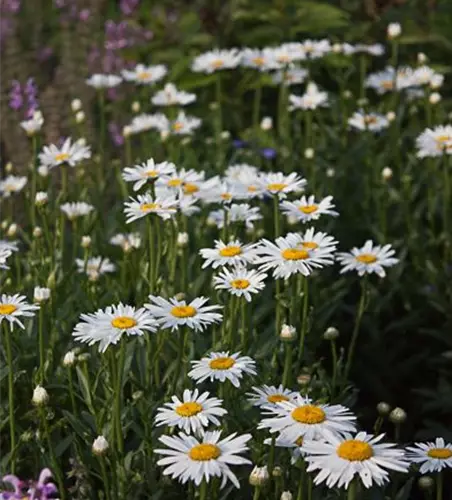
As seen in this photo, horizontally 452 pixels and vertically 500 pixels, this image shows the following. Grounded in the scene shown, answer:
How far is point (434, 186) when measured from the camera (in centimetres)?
368

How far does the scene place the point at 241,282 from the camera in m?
2.28

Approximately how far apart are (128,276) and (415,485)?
102cm

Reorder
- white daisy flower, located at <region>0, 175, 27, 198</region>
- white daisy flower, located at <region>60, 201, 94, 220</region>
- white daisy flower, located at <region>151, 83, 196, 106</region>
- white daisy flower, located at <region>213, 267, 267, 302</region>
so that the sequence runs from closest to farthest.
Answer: white daisy flower, located at <region>213, 267, 267, 302</region> < white daisy flower, located at <region>60, 201, 94, 220</region> < white daisy flower, located at <region>0, 175, 27, 198</region> < white daisy flower, located at <region>151, 83, 196, 106</region>

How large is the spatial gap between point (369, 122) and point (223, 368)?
2.01 metres

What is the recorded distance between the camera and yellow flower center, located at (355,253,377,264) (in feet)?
8.85

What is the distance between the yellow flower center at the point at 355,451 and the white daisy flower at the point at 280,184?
99 cm

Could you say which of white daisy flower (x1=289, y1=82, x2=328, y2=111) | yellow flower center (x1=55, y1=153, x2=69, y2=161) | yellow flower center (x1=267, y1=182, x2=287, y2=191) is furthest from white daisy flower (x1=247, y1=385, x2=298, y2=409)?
white daisy flower (x1=289, y1=82, x2=328, y2=111)

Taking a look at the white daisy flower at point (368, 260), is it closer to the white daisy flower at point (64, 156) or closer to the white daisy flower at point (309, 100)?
the white daisy flower at point (64, 156)

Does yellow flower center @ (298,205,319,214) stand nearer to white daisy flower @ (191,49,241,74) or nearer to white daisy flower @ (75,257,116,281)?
white daisy flower @ (75,257,116,281)

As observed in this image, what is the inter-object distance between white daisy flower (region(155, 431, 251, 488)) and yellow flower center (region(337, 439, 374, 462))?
155 millimetres

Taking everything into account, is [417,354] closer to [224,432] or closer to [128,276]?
[128,276]

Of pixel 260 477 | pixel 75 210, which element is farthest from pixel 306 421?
pixel 75 210

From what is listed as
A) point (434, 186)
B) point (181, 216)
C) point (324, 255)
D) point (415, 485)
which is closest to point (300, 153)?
point (434, 186)

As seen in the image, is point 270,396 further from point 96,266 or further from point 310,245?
point 96,266
